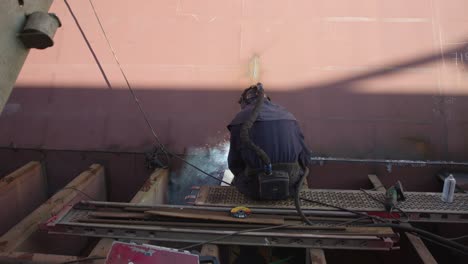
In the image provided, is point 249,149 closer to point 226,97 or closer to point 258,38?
point 226,97

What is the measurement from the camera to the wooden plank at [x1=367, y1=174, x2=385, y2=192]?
9.11 feet

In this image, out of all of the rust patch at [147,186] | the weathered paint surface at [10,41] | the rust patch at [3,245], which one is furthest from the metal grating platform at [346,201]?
the weathered paint surface at [10,41]

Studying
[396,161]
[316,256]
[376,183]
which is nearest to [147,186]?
[316,256]

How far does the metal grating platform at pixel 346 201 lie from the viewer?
7.99 ft

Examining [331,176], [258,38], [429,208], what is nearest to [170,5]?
[258,38]

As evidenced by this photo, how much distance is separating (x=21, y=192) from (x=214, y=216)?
1652 millimetres

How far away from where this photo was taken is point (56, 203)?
8.50ft

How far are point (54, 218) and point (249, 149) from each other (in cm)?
129

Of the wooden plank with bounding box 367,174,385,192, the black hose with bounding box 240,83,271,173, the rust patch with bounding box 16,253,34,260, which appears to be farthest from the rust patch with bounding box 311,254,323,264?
the rust patch with bounding box 16,253,34,260

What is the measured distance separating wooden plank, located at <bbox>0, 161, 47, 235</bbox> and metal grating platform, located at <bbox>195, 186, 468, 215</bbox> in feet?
4.59

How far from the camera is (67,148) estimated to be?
3287 millimetres

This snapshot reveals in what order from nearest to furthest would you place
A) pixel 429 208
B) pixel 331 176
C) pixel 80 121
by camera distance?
pixel 429 208
pixel 331 176
pixel 80 121

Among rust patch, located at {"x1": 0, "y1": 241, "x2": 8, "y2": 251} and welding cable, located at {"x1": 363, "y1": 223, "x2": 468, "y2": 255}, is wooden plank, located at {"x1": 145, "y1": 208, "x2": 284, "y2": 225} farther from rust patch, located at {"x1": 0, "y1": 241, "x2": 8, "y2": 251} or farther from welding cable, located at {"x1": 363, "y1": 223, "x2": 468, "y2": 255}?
rust patch, located at {"x1": 0, "y1": 241, "x2": 8, "y2": 251}

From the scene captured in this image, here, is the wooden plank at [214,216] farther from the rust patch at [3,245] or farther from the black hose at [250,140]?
the rust patch at [3,245]
